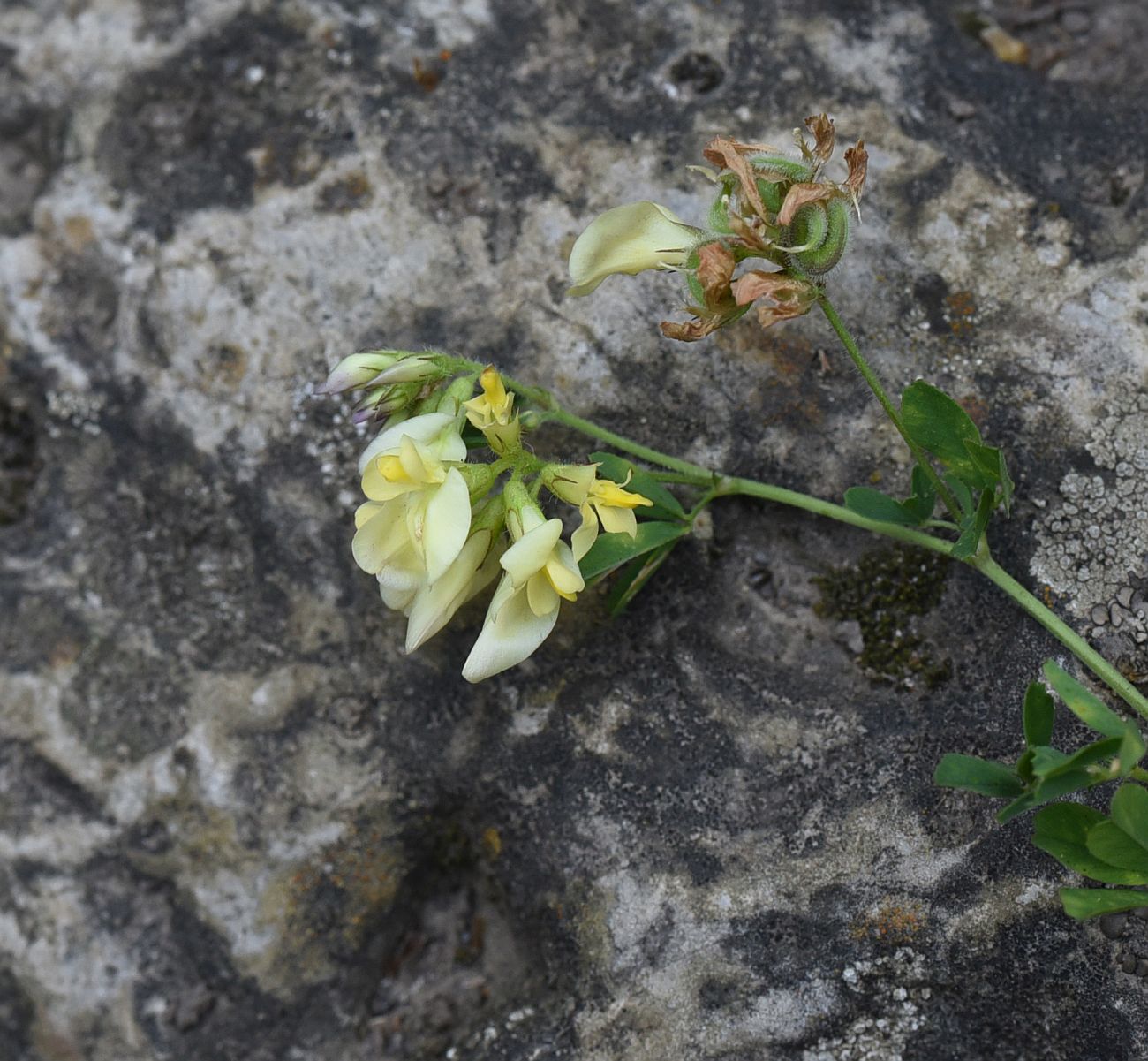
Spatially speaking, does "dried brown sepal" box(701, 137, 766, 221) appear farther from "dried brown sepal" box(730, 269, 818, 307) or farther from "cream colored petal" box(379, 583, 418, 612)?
"cream colored petal" box(379, 583, 418, 612)

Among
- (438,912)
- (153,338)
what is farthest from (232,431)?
(438,912)

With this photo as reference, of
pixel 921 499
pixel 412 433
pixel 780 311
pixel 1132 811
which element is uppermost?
pixel 780 311

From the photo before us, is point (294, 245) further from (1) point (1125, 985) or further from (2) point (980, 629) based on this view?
(1) point (1125, 985)

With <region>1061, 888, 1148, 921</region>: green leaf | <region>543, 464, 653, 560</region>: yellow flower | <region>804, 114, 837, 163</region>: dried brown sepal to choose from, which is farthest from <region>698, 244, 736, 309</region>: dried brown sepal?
<region>1061, 888, 1148, 921</region>: green leaf

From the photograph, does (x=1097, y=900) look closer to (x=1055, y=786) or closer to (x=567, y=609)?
(x=1055, y=786)

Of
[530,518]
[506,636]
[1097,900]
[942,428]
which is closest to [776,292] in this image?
[942,428]

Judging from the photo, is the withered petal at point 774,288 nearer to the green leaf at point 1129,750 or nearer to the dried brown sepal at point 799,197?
the dried brown sepal at point 799,197
